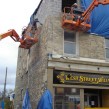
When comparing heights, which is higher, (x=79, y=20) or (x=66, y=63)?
(x=79, y=20)

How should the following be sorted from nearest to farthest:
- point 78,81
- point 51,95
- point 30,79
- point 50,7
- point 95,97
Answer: point 51,95, point 78,81, point 50,7, point 95,97, point 30,79

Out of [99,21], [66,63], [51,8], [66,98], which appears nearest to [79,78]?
[66,63]

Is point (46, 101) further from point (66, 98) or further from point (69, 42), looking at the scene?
point (69, 42)

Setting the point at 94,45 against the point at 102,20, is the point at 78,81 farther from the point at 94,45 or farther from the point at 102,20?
the point at 102,20

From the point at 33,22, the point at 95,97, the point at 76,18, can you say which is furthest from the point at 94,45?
the point at 33,22

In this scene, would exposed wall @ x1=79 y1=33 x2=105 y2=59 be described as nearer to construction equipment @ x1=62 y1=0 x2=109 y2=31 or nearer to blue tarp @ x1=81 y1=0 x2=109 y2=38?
blue tarp @ x1=81 y1=0 x2=109 y2=38

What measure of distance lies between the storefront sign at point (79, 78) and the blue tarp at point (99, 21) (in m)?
3.27

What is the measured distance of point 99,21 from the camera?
18.9 meters

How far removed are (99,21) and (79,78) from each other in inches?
188

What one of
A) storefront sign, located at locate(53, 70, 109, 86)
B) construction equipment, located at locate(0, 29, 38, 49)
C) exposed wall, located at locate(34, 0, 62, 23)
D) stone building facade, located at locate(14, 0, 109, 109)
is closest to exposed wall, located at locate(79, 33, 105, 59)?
stone building facade, located at locate(14, 0, 109, 109)

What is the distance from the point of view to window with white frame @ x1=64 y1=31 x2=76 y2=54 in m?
17.9

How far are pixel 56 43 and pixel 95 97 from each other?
5.81 meters

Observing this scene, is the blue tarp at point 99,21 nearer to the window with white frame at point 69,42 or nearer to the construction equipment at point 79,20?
the construction equipment at point 79,20

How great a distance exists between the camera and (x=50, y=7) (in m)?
18.3
